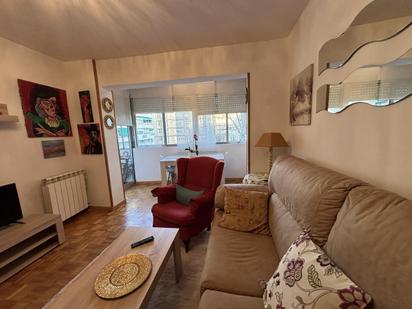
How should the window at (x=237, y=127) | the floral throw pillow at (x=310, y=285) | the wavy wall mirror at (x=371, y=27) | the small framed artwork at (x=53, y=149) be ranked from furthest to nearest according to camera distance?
the window at (x=237, y=127)
the small framed artwork at (x=53, y=149)
the wavy wall mirror at (x=371, y=27)
the floral throw pillow at (x=310, y=285)

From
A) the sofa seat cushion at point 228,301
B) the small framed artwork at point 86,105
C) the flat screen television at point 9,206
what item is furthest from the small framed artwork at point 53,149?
the sofa seat cushion at point 228,301

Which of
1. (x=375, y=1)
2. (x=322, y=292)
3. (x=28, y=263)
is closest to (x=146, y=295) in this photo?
(x=322, y=292)

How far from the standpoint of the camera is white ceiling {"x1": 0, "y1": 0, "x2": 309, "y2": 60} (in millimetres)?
1781

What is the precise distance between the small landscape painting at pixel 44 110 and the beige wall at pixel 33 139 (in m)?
0.07

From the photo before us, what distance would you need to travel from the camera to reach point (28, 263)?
2.03 metres

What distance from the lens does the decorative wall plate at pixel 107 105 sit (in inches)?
127

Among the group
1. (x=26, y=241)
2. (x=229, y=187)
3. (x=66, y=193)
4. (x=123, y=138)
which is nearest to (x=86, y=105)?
(x=66, y=193)

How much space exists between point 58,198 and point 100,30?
2291 mm

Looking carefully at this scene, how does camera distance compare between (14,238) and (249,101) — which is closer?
(14,238)

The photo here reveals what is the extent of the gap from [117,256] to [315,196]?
1.42 meters

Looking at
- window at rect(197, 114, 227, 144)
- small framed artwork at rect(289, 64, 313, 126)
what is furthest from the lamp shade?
window at rect(197, 114, 227, 144)

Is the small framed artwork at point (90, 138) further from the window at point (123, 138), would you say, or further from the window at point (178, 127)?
the window at point (178, 127)

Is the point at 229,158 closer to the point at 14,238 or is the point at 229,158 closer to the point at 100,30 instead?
the point at 100,30

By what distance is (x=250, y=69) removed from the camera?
2789mm
